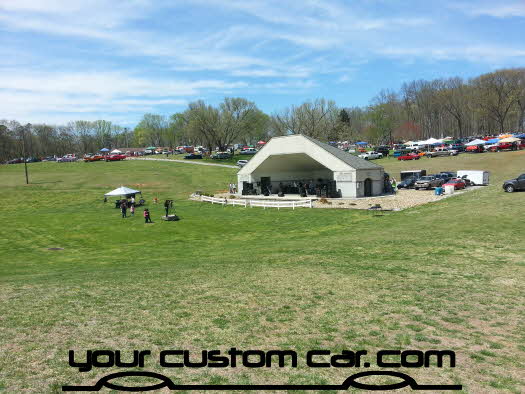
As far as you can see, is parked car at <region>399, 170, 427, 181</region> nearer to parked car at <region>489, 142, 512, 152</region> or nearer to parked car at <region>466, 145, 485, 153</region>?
parked car at <region>466, 145, 485, 153</region>

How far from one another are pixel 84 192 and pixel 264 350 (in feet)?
174

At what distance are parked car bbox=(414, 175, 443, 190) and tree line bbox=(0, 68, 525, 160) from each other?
62.1m

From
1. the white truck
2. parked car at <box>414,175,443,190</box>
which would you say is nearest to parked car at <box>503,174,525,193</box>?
parked car at <box>414,175,443,190</box>

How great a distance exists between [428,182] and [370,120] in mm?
80247

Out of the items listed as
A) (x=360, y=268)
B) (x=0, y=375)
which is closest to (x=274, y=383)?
(x=0, y=375)

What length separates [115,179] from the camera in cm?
6694

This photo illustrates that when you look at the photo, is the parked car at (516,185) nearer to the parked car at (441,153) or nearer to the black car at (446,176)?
the black car at (446,176)

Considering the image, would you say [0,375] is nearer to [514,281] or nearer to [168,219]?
[514,281]

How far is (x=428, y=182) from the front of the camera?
43.7m

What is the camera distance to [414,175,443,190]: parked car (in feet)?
143

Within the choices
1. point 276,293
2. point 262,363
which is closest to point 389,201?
point 276,293

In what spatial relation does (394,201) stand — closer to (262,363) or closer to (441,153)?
(262,363)

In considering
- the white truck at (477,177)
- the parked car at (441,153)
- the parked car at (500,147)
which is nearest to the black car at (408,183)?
the white truck at (477,177)

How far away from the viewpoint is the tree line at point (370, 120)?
4016 inches
